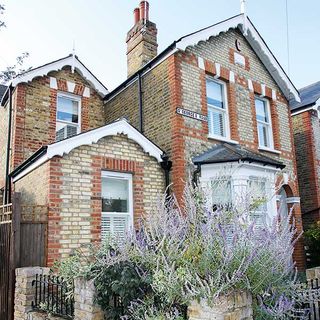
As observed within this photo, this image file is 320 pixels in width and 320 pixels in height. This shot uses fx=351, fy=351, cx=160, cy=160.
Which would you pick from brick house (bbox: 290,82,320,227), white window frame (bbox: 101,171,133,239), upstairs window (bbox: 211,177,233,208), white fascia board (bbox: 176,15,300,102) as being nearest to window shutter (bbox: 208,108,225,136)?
white fascia board (bbox: 176,15,300,102)

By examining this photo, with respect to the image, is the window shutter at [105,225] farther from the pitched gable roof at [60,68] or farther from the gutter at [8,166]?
the pitched gable roof at [60,68]

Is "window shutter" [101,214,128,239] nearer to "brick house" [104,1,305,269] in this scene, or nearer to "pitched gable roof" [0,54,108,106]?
"brick house" [104,1,305,269]

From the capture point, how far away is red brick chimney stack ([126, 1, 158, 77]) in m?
11.8

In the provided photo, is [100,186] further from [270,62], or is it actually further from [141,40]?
[270,62]

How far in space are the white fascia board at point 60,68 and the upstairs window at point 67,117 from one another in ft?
2.75

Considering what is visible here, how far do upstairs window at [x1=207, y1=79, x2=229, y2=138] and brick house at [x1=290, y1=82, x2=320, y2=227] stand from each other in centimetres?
521

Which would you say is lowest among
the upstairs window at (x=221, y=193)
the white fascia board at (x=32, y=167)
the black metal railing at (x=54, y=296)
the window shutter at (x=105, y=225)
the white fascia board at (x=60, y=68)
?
the black metal railing at (x=54, y=296)

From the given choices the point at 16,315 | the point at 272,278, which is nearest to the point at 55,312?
the point at 16,315

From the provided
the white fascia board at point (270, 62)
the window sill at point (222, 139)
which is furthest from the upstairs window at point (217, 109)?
the white fascia board at point (270, 62)

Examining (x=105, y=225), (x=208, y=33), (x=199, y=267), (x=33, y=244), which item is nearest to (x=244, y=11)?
(x=208, y=33)

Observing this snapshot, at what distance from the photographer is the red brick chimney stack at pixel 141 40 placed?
1175 cm

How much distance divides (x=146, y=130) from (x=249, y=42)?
5177 millimetres

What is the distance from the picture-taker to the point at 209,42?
10.7 metres

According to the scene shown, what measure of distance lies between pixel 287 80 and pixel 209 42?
12.3 feet
